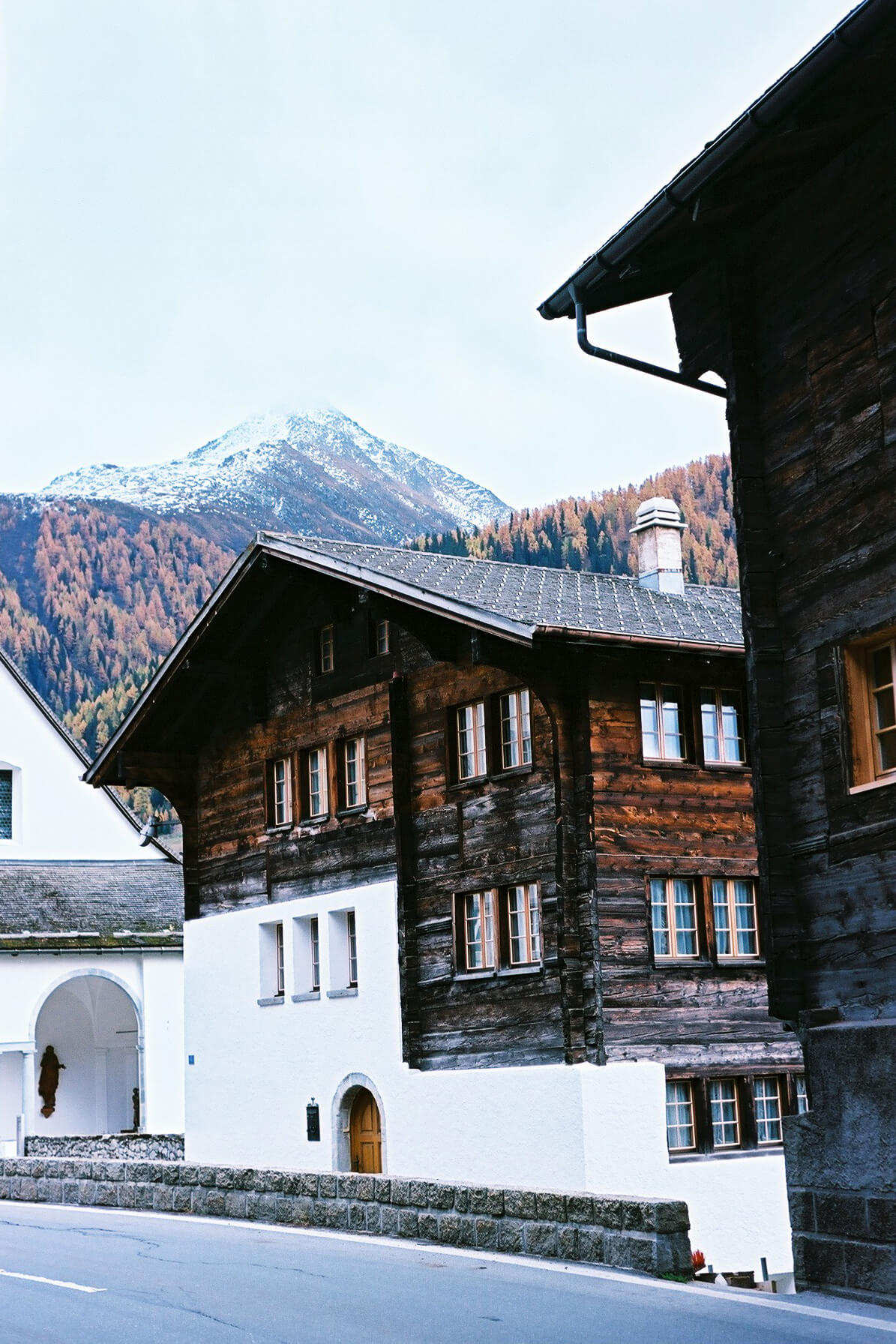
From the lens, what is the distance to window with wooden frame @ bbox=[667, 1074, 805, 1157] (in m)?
22.3

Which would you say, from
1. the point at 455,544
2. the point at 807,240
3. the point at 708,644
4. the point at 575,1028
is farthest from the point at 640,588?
the point at 455,544

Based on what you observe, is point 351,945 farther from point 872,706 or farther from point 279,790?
point 872,706

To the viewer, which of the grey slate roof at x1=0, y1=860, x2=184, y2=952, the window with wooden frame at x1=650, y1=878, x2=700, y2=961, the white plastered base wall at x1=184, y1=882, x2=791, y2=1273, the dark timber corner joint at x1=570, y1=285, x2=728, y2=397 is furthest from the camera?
the grey slate roof at x1=0, y1=860, x2=184, y2=952

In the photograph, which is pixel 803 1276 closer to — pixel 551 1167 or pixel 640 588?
pixel 551 1167

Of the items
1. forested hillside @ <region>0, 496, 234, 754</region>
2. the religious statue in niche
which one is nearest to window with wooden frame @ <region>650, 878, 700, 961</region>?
the religious statue in niche

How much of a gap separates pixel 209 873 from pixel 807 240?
1931 cm

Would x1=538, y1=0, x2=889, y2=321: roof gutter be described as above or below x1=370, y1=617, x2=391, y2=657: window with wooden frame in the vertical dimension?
below

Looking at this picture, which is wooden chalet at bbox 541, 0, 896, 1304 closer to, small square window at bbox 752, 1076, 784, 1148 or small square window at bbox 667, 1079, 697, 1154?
small square window at bbox 667, 1079, 697, 1154

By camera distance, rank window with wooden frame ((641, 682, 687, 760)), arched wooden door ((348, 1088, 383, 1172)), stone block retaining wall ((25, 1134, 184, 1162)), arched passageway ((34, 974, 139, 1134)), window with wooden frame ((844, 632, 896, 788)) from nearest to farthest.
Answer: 1. window with wooden frame ((844, 632, 896, 788))
2. window with wooden frame ((641, 682, 687, 760))
3. arched wooden door ((348, 1088, 383, 1172))
4. stone block retaining wall ((25, 1134, 184, 1162))
5. arched passageway ((34, 974, 139, 1134))

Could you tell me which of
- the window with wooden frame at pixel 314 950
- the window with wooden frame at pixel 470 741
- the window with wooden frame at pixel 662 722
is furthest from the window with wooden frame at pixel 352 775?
the window with wooden frame at pixel 662 722

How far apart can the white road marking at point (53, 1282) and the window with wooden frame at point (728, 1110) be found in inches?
396

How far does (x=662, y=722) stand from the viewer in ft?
76.9

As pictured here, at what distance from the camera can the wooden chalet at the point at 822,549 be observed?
39.0 feet

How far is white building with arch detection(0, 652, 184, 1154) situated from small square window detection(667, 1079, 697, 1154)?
17.2 metres
